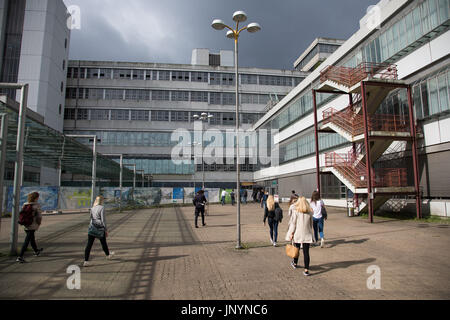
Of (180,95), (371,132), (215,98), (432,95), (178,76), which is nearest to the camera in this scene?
(432,95)

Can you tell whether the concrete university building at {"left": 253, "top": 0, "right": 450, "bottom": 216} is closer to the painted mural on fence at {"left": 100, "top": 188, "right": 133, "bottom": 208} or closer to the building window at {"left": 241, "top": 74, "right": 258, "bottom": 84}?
the painted mural on fence at {"left": 100, "top": 188, "right": 133, "bottom": 208}

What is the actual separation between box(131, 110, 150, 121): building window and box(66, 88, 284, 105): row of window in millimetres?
2383

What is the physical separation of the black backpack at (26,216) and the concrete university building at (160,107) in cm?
4343

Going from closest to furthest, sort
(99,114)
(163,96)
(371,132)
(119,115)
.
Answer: (371,132)
(99,114)
(119,115)
(163,96)

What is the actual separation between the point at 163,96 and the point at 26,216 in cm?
4869

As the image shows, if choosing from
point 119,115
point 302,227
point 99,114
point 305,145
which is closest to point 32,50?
point 99,114

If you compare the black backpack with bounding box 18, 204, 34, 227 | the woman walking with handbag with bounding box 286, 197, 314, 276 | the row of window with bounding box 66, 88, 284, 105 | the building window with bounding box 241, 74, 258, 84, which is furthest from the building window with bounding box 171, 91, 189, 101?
the woman walking with handbag with bounding box 286, 197, 314, 276

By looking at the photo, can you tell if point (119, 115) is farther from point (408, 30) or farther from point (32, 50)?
point (408, 30)

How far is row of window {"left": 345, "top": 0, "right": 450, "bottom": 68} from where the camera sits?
14.5 m

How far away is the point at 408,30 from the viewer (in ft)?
54.2

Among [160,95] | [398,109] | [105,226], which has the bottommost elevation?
[105,226]

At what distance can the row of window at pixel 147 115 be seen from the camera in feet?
168
